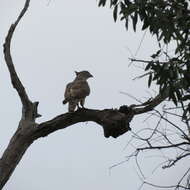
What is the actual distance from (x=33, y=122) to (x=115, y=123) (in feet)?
3.20

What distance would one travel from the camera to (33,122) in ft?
24.6

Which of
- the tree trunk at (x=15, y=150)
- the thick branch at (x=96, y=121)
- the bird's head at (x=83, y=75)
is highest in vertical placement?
the bird's head at (x=83, y=75)

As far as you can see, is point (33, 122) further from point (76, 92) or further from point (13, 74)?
point (76, 92)

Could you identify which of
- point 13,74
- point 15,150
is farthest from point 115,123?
point 13,74

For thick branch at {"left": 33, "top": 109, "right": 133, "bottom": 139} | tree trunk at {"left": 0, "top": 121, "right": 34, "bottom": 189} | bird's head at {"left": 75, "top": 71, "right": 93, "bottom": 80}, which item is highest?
bird's head at {"left": 75, "top": 71, "right": 93, "bottom": 80}

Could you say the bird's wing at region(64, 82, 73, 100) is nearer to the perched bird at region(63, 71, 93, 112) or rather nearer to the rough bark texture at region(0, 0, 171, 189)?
the perched bird at region(63, 71, 93, 112)

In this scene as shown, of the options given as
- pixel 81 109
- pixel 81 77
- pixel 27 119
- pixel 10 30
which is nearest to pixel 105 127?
pixel 81 109

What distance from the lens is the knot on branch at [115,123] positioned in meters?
7.43

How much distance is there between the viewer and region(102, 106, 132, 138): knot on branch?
7430 millimetres

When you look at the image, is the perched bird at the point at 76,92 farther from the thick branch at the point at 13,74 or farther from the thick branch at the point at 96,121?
the thick branch at the point at 13,74

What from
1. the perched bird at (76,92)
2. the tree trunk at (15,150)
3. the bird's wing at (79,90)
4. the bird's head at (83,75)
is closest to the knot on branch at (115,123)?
the perched bird at (76,92)

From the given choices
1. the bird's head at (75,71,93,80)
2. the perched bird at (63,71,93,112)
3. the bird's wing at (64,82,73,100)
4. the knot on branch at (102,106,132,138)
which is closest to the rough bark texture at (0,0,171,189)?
the knot on branch at (102,106,132,138)

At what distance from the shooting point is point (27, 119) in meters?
7.54

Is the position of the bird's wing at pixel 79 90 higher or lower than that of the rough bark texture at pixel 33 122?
higher
